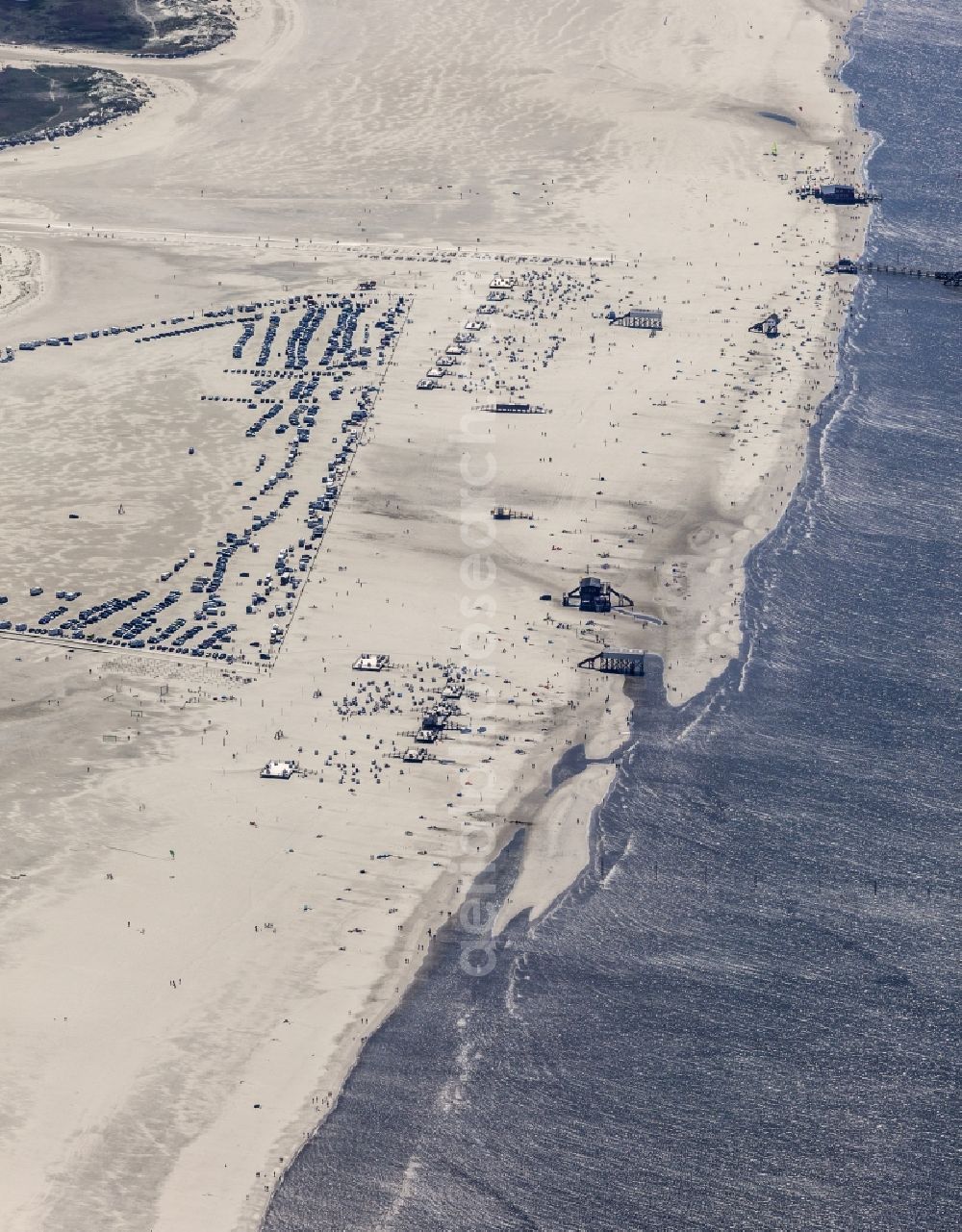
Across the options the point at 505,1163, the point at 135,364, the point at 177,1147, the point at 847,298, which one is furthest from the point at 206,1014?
the point at 847,298

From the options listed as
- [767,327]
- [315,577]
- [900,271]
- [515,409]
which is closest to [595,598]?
[315,577]

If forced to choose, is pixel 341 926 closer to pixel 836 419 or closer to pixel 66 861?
pixel 66 861

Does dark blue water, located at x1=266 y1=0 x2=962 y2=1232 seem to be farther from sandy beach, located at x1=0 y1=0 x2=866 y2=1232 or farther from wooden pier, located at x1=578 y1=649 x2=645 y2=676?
sandy beach, located at x1=0 y1=0 x2=866 y2=1232

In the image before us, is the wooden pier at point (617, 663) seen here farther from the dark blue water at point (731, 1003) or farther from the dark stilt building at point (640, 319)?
the dark stilt building at point (640, 319)

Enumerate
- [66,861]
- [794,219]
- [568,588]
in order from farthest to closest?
[794,219] < [568,588] < [66,861]

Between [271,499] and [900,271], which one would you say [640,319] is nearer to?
[900,271]

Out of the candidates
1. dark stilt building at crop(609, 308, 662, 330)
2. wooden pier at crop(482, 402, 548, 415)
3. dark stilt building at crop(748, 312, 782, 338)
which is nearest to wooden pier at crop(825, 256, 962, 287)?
dark stilt building at crop(748, 312, 782, 338)
